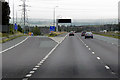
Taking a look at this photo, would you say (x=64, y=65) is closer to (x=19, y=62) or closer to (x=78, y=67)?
(x=78, y=67)

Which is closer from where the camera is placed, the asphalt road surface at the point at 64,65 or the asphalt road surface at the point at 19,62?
the asphalt road surface at the point at 64,65

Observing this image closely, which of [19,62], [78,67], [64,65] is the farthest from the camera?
[19,62]

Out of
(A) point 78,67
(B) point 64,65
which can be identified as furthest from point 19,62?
(A) point 78,67

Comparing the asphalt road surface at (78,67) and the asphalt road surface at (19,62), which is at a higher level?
the asphalt road surface at (78,67)

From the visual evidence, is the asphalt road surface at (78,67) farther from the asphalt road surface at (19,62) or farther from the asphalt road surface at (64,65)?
the asphalt road surface at (19,62)

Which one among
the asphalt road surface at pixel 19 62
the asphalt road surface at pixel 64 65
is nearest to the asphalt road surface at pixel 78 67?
the asphalt road surface at pixel 64 65

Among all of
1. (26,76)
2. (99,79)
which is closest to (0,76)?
(26,76)

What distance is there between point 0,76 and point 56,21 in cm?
8171

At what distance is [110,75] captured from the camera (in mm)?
10812

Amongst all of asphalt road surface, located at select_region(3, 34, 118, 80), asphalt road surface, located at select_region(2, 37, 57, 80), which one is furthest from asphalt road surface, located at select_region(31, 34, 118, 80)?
asphalt road surface, located at select_region(2, 37, 57, 80)

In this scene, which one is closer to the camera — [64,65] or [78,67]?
[78,67]

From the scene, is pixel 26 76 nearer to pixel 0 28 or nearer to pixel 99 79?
pixel 99 79

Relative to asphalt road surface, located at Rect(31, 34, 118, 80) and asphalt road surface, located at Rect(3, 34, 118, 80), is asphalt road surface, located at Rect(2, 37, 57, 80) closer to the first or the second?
asphalt road surface, located at Rect(3, 34, 118, 80)

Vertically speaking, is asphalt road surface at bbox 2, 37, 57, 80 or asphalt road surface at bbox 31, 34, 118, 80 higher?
asphalt road surface at bbox 31, 34, 118, 80
